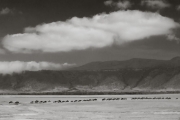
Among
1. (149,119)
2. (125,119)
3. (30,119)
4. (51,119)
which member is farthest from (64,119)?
(149,119)

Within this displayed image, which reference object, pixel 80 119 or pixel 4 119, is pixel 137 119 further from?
pixel 4 119

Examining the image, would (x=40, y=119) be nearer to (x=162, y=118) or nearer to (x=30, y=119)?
(x=30, y=119)

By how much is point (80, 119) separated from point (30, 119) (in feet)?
20.4

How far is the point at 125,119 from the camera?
132 ft

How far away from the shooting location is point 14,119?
41.5 meters

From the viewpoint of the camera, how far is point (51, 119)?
1613 inches

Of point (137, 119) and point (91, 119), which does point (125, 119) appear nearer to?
point (137, 119)

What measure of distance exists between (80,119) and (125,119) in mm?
5401

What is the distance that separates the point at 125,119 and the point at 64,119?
24.1 feet

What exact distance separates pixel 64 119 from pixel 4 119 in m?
7.67

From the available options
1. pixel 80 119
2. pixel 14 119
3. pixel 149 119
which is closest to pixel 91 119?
pixel 80 119

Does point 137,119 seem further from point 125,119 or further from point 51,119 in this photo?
point 51,119

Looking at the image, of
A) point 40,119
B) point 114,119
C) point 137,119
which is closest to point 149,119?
point 137,119

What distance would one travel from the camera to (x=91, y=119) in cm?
4028
